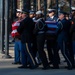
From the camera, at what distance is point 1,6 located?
1588cm

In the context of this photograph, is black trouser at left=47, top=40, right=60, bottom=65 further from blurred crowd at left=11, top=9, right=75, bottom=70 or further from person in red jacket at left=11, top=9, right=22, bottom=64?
person in red jacket at left=11, top=9, right=22, bottom=64

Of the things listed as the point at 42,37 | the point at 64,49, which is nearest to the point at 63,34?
the point at 64,49

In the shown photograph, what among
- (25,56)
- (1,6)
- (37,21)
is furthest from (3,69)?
(1,6)

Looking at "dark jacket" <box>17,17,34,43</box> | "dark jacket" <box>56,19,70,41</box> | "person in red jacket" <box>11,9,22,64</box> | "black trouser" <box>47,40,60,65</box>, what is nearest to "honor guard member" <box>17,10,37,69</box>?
"dark jacket" <box>17,17,34,43</box>

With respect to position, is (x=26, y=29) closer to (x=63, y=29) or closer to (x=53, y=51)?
(x=63, y=29)

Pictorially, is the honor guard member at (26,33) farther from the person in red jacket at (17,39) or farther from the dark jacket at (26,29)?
the person in red jacket at (17,39)

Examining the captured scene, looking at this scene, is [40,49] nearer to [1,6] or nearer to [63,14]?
[63,14]

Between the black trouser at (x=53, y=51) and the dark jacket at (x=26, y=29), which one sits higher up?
the dark jacket at (x=26, y=29)

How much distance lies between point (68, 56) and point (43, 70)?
862 mm

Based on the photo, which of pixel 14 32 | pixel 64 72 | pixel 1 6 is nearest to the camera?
pixel 64 72

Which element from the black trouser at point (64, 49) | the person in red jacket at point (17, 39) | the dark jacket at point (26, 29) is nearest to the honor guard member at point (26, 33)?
the dark jacket at point (26, 29)

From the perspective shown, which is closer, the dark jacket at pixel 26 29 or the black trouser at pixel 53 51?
the dark jacket at pixel 26 29

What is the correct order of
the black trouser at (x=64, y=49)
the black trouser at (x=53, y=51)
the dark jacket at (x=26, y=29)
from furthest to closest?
the black trouser at (x=53, y=51) → the black trouser at (x=64, y=49) → the dark jacket at (x=26, y=29)

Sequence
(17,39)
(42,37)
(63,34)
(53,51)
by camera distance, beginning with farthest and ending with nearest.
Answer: (17,39) → (53,51) → (63,34) → (42,37)
